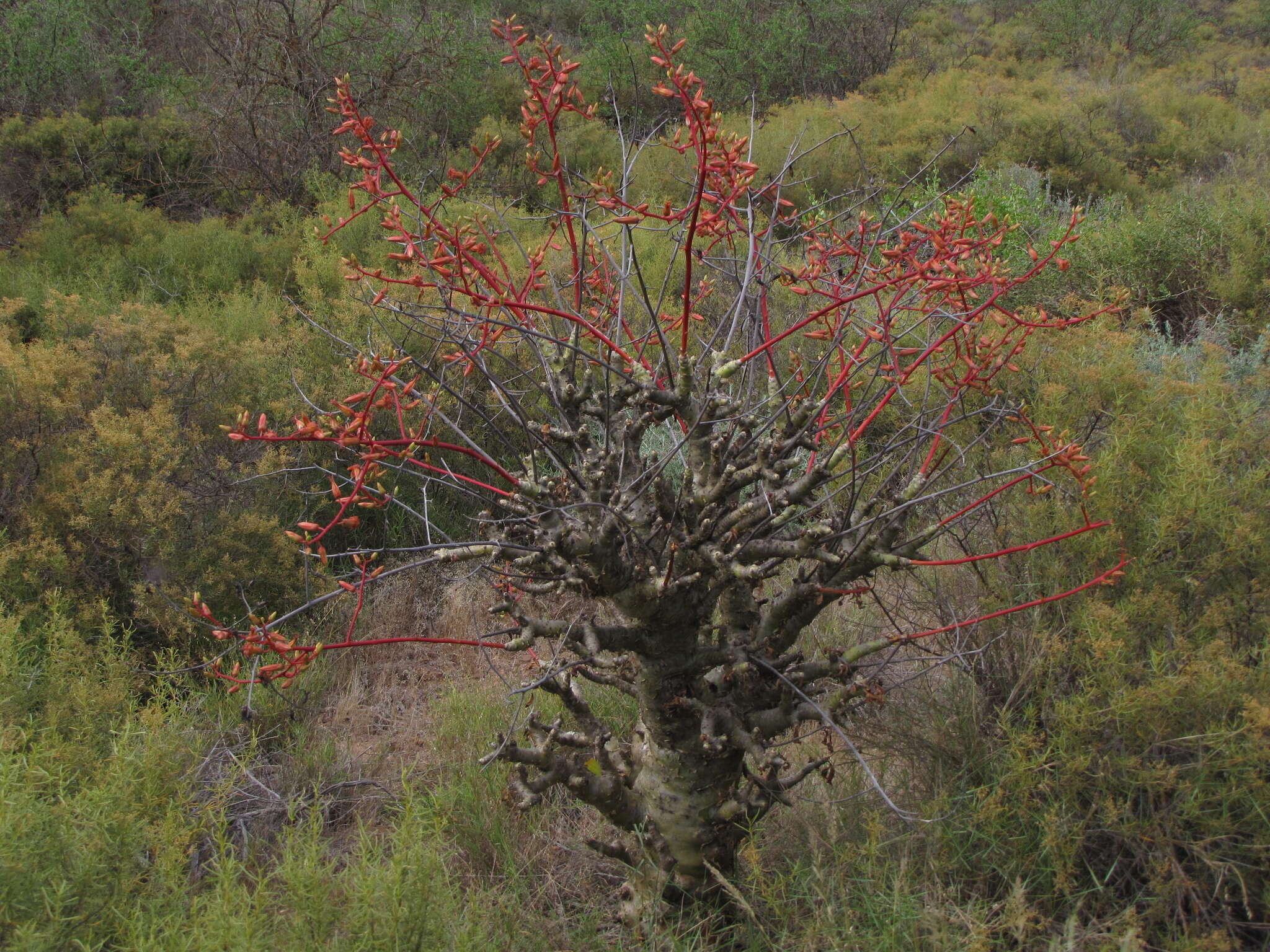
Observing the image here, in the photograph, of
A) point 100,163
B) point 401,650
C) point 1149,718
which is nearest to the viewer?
point 1149,718

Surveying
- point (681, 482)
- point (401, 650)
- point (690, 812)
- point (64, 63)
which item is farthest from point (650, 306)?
point (64, 63)

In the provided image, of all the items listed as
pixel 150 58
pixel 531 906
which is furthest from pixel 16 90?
pixel 531 906

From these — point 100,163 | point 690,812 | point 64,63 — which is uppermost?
point 64,63

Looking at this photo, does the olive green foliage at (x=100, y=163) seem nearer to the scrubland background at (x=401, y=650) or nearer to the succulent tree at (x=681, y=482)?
the scrubland background at (x=401, y=650)

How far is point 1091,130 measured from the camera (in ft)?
35.1

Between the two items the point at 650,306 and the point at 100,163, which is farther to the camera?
the point at 100,163

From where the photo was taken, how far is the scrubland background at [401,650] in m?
1.92

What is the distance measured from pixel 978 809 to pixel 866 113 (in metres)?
11.3

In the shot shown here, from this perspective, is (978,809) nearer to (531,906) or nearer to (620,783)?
(620,783)

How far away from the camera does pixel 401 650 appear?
4449 mm

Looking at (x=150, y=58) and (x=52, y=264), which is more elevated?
(x=150, y=58)

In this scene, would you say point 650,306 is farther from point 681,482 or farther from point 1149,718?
point 1149,718

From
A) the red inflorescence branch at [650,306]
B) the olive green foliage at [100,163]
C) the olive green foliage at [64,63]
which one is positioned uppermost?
the red inflorescence branch at [650,306]

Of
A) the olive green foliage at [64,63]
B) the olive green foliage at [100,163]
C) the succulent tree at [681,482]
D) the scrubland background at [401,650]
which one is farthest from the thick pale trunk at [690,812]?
the olive green foliage at [64,63]
